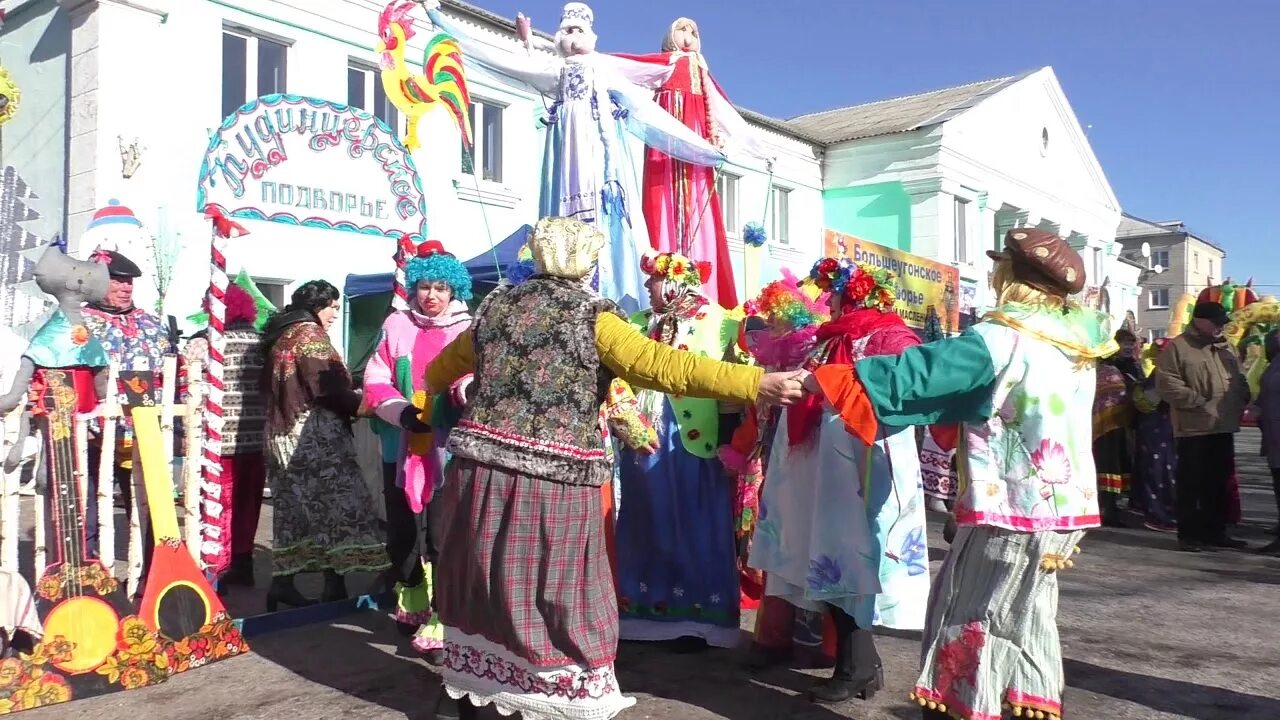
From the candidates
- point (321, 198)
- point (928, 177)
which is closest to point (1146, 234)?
point (928, 177)

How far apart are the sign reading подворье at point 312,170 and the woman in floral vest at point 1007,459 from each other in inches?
329

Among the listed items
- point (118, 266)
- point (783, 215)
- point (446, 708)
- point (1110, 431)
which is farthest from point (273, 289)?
point (783, 215)

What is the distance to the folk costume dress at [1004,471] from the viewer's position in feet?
8.87

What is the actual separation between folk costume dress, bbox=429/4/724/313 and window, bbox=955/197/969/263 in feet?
54.6

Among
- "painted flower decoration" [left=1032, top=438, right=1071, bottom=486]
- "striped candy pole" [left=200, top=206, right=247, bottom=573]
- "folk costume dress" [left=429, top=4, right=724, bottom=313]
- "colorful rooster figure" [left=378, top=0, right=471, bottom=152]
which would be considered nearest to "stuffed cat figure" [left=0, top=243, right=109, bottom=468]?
"striped candy pole" [left=200, top=206, right=247, bottom=573]

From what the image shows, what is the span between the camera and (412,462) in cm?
425

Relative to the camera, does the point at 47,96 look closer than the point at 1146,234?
Yes

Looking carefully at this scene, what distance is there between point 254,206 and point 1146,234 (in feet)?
172

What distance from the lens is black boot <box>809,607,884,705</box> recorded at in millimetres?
3670

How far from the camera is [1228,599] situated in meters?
5.68

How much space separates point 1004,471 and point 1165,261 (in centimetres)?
5559

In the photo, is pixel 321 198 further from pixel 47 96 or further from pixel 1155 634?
pixel 1155 634

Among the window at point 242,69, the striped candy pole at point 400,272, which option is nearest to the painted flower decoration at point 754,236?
the striped candy pole at point 400,272

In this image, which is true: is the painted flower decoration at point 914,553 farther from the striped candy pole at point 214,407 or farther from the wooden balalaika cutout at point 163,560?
the striped candy pole at point 214,407
